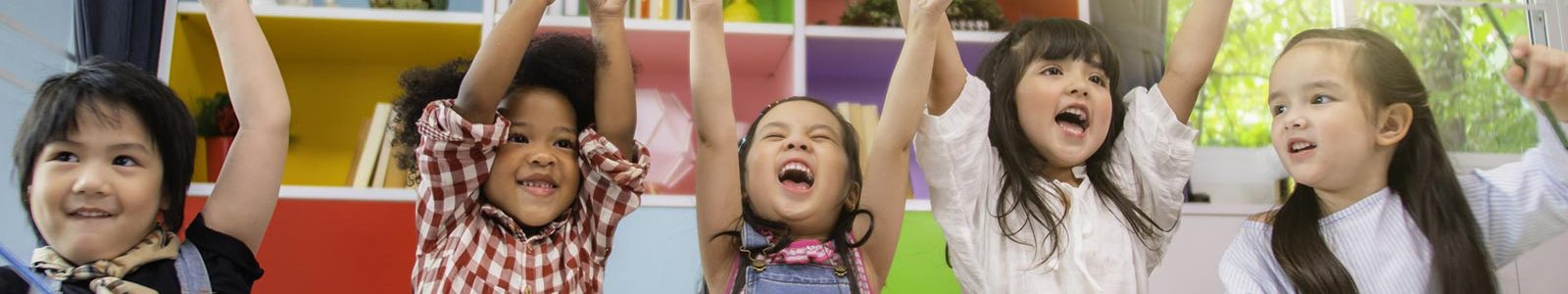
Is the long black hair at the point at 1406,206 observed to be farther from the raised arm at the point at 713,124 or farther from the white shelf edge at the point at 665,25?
the white shelf edge at the point at 665,25

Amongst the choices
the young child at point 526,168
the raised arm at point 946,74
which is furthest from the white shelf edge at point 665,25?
the raised arm at point 946,74

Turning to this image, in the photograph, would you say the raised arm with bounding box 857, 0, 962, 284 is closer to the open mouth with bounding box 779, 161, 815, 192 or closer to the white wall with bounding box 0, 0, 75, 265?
the open mouth with bounding box 779, 161, 815, 192

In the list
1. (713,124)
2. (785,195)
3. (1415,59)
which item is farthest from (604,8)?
(1415,59)

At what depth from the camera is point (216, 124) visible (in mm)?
2012

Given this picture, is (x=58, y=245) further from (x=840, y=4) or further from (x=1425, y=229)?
(x=840, y=4)

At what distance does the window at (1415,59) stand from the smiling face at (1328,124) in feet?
0.77

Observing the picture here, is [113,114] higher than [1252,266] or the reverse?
higher

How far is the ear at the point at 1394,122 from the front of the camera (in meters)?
1.32

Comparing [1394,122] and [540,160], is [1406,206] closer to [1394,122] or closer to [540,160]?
[1394,122]

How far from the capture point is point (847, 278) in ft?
4.27

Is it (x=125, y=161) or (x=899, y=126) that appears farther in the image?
(x=899, y=126)

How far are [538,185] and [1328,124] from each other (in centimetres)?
85

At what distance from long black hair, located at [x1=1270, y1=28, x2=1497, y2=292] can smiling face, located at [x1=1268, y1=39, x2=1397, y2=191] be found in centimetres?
2

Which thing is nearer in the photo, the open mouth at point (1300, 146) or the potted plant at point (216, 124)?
the open mouth at point (1300, 146)
